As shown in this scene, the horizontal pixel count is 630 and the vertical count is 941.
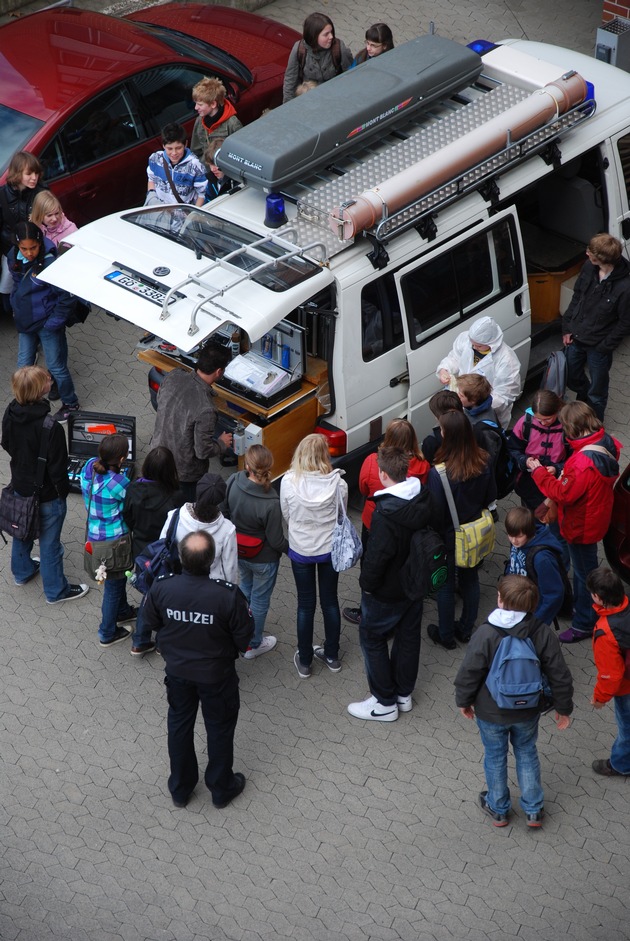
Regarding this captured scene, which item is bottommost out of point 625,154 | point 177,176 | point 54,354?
point 54,354

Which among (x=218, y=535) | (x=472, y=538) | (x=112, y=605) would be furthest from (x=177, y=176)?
(x=472, y=538)

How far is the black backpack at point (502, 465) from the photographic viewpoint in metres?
7.96

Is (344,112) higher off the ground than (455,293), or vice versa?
(344,112)

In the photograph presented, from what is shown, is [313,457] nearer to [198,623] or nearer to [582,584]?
[198,623]

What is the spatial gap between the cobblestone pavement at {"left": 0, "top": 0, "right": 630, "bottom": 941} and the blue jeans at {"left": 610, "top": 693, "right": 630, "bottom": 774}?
0.14 meters

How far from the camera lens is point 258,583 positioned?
7859mm

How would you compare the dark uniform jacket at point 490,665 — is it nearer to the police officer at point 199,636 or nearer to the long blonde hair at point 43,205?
the police officer at point 199,636

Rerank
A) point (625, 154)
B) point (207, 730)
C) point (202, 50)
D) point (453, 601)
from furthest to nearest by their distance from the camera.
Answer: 1. point (202, 50)
2. point (625, 154)
3. point (453, 601)
4. point (207, 730)

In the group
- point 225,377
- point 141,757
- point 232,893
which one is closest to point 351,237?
point 225,377

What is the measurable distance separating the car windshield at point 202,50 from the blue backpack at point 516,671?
23.9 ft

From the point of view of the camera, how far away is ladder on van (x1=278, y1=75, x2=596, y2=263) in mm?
8297

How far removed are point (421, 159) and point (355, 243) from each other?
33.6 inches

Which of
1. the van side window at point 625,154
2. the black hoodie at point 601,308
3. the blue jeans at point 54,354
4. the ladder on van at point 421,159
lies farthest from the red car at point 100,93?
the black hoodie at point 601,308

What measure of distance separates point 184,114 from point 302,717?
6.15 m
